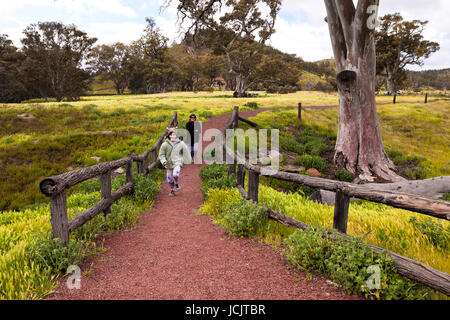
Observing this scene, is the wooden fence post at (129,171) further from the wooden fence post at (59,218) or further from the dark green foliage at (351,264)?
the dark green foliage at (351,264)

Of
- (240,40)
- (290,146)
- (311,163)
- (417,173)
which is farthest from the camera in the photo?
(240,40)

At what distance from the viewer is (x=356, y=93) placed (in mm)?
11008

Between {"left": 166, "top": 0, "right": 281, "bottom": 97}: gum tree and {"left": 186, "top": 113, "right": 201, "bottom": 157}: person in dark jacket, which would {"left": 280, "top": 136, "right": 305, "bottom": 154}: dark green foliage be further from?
{"left": 166, "top": 0, "right": 281, "bottom": 97}: gum tree

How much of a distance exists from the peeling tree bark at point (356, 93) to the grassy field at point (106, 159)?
327cm

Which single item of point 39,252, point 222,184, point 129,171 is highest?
point 129,171

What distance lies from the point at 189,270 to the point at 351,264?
2115 millimetres

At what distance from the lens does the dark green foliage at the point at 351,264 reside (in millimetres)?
2734

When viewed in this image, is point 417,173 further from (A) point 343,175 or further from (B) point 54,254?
(B) point 54,254

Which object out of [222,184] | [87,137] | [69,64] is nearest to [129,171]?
[222,184]

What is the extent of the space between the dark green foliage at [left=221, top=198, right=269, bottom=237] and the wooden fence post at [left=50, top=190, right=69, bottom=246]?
2.65 metres

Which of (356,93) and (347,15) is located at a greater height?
(347,15)

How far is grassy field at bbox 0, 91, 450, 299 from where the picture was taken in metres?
3.50

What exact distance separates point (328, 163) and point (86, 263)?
11.3 meters
